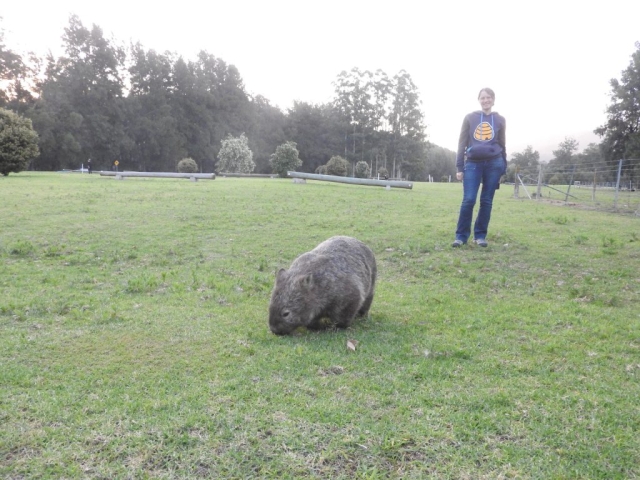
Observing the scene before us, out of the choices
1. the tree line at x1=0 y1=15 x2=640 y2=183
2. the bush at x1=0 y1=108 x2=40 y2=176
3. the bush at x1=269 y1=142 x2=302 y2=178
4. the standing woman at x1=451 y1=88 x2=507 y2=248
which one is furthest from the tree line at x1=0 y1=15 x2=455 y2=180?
the standing woman at x1=451 y1=88 x2=507 y2=248

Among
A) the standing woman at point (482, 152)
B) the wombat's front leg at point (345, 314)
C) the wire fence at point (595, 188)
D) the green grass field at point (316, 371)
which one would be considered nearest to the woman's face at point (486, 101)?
the standing woman at point (482, 152)

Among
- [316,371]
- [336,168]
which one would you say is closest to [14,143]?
[336,168]

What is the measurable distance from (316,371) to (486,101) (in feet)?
22.3

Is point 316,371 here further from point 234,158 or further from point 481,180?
point 234,158

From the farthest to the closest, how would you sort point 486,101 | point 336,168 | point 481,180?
point 336,168, point 481,180, point 486,101

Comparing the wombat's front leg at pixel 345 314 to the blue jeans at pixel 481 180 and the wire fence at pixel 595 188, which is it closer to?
the blue jeans at pixel 481 180

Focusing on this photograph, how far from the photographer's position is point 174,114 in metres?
64.0

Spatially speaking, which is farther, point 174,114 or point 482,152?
point 174,114

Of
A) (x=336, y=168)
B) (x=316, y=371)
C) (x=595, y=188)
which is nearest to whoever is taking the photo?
(x=316, y=371)

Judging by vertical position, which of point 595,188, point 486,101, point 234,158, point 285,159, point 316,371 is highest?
point 234,158

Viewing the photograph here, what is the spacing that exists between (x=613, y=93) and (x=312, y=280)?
5219cm

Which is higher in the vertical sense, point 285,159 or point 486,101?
point 285,159

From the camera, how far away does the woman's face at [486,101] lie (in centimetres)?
862

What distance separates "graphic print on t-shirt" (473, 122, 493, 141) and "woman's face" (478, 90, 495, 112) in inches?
12.0
